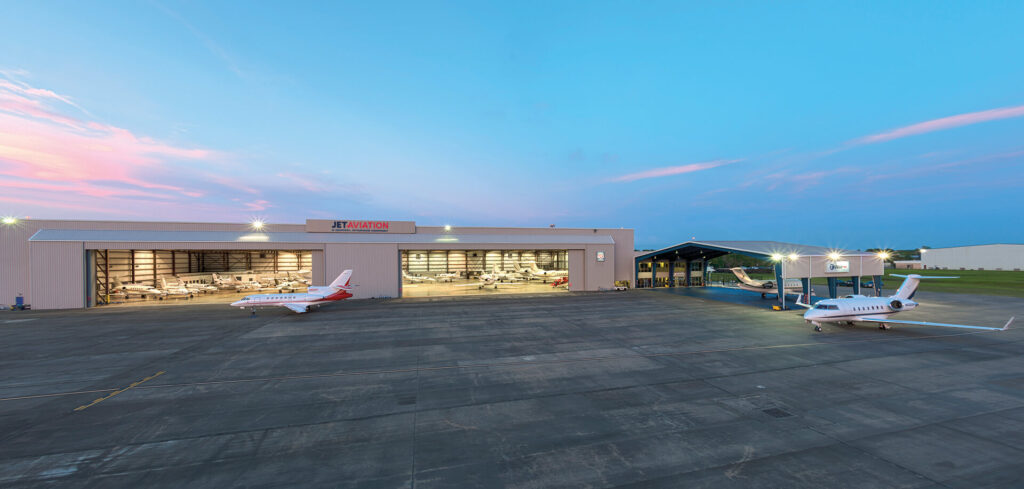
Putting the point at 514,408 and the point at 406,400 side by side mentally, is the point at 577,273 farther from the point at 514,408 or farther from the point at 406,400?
the point at 406,400

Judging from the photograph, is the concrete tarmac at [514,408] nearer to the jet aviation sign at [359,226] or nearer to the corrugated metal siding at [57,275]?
the corrugated metal siding at [57,275]

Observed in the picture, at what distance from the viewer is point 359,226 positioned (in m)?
42.2

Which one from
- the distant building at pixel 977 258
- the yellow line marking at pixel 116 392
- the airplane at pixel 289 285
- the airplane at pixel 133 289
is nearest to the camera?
the yellow line marking at pixel 116 392

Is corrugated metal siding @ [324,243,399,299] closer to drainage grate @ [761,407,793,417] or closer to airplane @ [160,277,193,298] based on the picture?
airplane @ [160,277,193,298]

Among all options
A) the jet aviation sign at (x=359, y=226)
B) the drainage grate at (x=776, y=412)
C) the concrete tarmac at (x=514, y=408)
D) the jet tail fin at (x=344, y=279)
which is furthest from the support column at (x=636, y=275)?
the drainage grate at (x=776, y=412)

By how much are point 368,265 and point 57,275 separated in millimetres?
27909

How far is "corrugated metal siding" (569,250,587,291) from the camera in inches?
1860

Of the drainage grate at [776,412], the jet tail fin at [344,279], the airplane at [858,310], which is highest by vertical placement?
the jet tail fin at [344,279]

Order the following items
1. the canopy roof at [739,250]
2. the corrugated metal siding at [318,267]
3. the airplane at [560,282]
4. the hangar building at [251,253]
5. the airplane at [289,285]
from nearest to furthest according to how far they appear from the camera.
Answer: the canopy roof at [739,250], the hangar building at [251,253], the corrugated metal siding at [318,267], the airplane at [289,285], the airplane at [560,282]

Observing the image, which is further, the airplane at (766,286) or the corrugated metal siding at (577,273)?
the corrugated metal siding at (577,273)

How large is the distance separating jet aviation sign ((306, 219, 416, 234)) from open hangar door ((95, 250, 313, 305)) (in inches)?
514

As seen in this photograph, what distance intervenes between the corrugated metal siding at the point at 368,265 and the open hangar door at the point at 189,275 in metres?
13.6

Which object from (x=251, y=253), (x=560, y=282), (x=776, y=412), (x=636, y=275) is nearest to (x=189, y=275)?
(x=251, y=253)

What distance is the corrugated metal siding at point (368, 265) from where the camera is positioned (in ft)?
130
